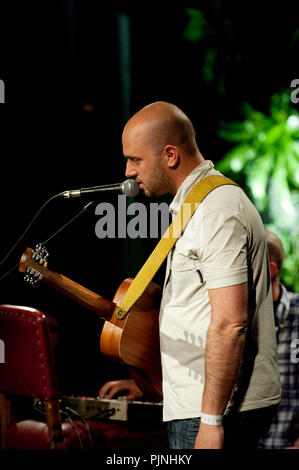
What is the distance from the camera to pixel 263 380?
1.77 metres

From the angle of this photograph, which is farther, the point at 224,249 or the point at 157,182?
the point at 157,182

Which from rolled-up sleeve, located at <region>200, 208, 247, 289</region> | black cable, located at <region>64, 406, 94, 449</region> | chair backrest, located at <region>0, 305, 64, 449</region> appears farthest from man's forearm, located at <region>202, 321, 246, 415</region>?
black cable, located at <region>64, 406, 94, 449</region>

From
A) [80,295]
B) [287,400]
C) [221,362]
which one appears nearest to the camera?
[221,362]

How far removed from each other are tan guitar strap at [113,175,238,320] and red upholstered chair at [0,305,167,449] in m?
0.47

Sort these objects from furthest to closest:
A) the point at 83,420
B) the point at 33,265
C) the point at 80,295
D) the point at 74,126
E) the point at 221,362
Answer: the point at 74,126 → the point at 83,420 → the point at 80,295 → the point at 33,265 → the point at 221,362

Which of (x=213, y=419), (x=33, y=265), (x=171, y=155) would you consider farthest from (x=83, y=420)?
(x=171, y=155)

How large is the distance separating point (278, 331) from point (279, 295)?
0.65 feet

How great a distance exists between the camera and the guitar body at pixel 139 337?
2.12 metres

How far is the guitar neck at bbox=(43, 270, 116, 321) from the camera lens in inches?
81.5

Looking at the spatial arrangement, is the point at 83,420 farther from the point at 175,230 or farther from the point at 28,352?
the point at 175,230

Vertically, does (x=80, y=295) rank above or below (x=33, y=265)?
below

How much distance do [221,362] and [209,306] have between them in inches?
7.9

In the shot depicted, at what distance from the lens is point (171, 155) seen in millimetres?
1920

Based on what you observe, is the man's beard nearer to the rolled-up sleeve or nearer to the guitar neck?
the rolled-up sleeve
